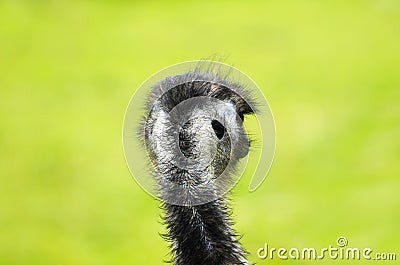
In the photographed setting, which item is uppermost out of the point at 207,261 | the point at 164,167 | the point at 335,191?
the point at 335,191

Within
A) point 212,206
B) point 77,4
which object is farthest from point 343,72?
point 212,206

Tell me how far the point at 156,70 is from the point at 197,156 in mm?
2702

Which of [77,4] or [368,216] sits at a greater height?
[77,4]

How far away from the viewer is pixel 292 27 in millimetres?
4625

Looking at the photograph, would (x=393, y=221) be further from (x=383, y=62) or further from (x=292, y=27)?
(x=292, y=27)

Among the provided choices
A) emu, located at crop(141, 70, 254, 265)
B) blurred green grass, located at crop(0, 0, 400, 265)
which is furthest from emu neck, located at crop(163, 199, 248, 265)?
blurred green grass, located at crop(0, 0, 400, 265)

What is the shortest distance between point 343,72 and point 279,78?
13.2 inches

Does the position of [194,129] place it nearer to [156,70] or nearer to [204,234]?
[204,234]

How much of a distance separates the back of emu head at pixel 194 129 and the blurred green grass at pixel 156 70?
1.29m

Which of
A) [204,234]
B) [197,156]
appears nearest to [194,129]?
[197,156]

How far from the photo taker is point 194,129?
1526 mm

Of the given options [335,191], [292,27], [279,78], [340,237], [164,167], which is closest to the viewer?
[164,167]

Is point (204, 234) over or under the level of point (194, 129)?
under

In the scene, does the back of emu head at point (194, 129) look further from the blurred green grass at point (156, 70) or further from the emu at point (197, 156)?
the blurred green grass at point (156, 70)
